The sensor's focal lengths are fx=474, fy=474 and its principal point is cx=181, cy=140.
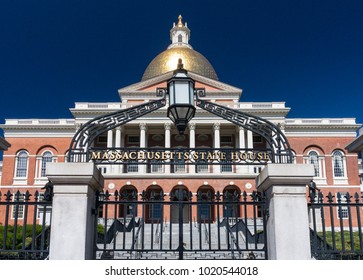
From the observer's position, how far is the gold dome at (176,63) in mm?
60312

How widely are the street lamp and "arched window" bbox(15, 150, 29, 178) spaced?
5011cm

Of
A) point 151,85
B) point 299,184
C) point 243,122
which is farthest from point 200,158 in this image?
point 151,85

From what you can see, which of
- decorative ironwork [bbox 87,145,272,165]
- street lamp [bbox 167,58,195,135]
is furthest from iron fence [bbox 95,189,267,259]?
street lamp [bbox 167,58,195,135]

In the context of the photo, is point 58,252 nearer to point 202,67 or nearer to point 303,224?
point 303,224

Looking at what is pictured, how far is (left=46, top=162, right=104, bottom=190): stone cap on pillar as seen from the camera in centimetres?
602

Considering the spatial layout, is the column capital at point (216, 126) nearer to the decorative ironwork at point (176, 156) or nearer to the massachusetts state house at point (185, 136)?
the massachusetts state house at point (185, 136)

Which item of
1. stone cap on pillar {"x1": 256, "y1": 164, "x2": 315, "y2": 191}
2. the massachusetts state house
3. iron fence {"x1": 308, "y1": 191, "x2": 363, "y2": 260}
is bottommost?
iron fence {"x1": 308, "y1": 191, "x2": 363, "y2": 260}

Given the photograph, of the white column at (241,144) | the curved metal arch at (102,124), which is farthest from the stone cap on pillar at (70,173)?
the white column at (241,144)

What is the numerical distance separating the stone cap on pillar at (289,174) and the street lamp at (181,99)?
131 cm

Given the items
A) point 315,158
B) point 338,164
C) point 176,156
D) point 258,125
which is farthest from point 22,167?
point 258,125

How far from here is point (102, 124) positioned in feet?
22.0

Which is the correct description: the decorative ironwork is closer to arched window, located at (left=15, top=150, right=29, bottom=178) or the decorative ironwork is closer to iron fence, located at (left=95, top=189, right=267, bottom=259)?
iron fence, located at (left=95, top=189, right=267, bottom=259)

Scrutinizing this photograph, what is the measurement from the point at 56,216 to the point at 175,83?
7.78ft

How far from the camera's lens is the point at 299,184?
6168mm
